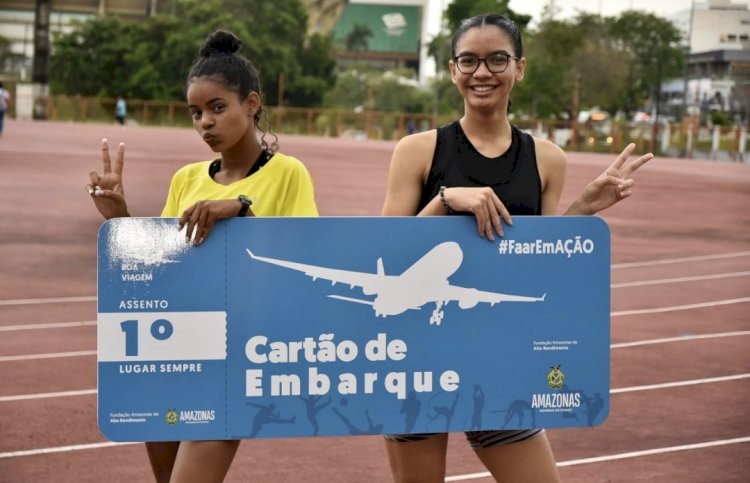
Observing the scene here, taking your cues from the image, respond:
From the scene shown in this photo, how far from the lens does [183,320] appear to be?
2852 millimetres

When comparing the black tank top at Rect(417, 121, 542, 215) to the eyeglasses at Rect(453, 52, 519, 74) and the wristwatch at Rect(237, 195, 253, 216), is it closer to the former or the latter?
the eyeglasses at Rect(453, 52, 519, 74)

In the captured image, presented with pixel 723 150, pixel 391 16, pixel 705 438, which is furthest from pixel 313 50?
pixel 705 438

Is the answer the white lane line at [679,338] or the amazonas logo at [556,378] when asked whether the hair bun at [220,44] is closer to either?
the amazonas logo at [556,378]

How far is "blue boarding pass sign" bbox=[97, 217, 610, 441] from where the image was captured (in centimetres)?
284

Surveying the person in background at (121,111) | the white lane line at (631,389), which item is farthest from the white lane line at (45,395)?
the person in background at (121,111)

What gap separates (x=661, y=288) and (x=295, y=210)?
8976 millimetres

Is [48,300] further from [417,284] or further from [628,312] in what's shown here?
[417,284]

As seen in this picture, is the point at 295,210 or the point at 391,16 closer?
the point at 295,210

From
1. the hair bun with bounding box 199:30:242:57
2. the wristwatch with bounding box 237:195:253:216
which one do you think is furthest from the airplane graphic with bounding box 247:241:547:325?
the hair bun with bounding box 199:30:242:57

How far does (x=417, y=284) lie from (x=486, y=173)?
387 mm

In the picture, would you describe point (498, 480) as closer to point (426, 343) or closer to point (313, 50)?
point (426, 343)

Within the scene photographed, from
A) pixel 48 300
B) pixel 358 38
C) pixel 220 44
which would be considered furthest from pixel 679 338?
pixel 358 38

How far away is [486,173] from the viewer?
3.13 meters

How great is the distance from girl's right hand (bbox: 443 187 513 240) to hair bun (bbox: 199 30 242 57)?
81 centimetres
